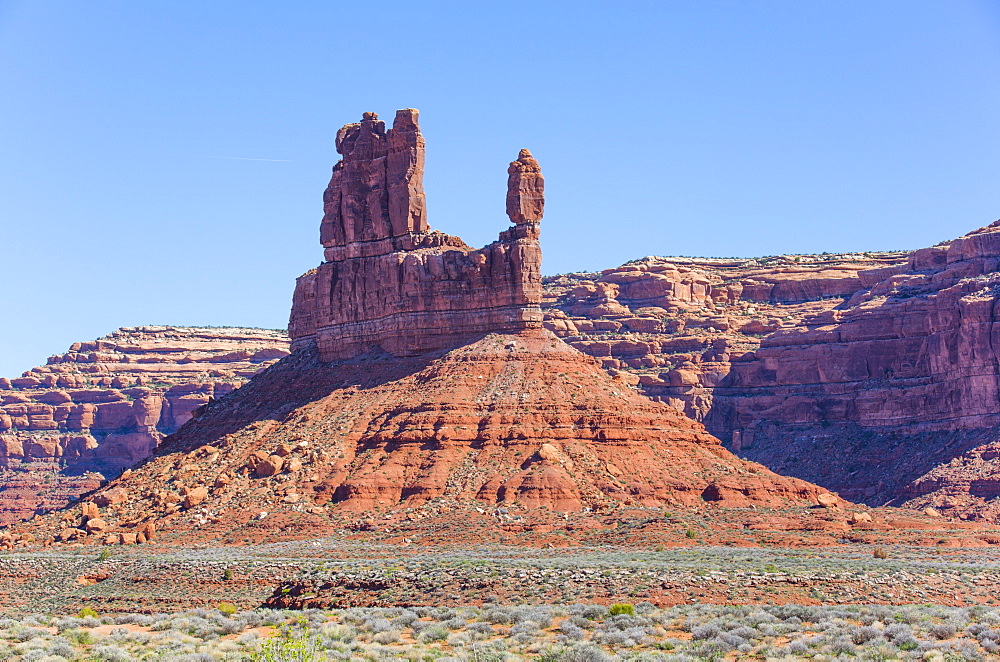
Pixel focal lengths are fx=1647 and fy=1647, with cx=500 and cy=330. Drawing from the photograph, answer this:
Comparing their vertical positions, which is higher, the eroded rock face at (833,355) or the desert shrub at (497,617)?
the eroded rock face at (833,355)

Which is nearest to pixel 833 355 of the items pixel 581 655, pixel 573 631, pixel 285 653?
pixel 573 631

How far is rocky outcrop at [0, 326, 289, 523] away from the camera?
159 metres

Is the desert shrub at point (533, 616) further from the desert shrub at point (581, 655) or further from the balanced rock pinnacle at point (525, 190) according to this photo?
the balanced rock pinnacle at point (525, 190)

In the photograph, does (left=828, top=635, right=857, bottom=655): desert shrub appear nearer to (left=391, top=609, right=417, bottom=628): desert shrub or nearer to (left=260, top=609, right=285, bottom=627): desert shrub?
(left=391, top=609, right=417, bottom=628): desert shrub

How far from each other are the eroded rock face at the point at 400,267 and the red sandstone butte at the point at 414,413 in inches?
4.5

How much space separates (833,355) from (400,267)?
55.0 m

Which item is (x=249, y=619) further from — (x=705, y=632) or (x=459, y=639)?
(x=705, y=632)

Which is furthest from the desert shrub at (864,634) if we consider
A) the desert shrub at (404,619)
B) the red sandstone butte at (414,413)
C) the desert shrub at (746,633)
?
the red sandstone butte at (414,413)

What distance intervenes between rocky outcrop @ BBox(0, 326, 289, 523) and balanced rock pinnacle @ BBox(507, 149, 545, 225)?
6685 centimetres

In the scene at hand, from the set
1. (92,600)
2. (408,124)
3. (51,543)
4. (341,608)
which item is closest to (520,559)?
(341,608)

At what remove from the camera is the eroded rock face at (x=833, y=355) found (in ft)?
408

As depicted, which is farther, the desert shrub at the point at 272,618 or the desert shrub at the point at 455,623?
the desert shrub at the point at 272,618

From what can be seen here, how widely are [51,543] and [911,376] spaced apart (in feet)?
245

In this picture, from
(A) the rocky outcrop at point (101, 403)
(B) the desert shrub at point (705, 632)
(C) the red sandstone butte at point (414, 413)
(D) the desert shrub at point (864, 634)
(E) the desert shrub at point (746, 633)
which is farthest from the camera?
(A) the rocky outcrop at point (101, 403)
